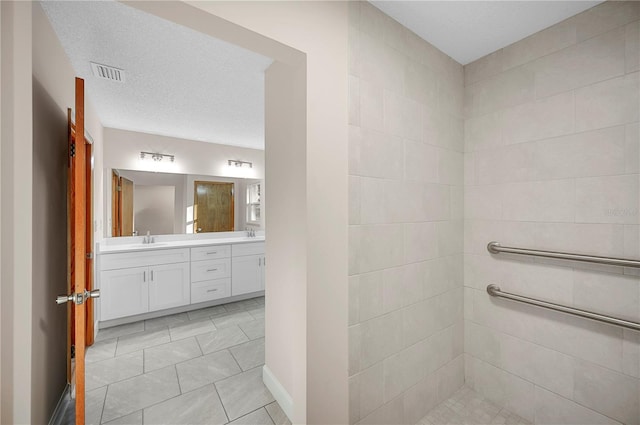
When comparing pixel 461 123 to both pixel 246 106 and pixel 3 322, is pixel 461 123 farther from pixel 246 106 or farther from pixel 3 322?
pixel 3 322

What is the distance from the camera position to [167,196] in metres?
3.93

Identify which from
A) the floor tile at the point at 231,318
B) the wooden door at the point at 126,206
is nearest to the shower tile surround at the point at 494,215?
the floor tile at the point at 231,318

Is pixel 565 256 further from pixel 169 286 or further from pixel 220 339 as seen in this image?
pixel 169 286

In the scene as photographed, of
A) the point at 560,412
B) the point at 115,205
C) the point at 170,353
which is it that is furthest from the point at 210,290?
the point at 560,412

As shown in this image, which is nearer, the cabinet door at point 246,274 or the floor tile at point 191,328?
the floor tile at point 191,328

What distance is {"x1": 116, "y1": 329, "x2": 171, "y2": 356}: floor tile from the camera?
2.56 m

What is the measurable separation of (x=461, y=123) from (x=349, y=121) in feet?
3.59

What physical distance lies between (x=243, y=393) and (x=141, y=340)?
148 centimetres

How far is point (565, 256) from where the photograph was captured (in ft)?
4.83

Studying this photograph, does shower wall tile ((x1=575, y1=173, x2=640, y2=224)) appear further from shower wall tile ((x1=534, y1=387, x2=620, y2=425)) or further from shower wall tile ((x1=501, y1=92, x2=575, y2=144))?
shower wall tile ((x1=534, y1=387, x2=620, y2=425))

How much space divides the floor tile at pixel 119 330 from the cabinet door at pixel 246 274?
112 cm

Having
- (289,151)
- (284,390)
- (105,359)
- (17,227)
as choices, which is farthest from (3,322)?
(105,359)

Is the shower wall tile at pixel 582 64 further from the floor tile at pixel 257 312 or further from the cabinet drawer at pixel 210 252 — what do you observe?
the cabinet drawer at pixel 210 252

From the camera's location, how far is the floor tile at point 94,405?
5.54 feet
